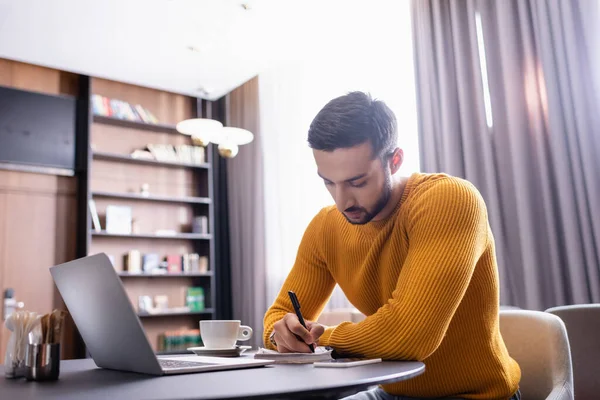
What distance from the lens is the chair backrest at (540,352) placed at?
129 centimetres

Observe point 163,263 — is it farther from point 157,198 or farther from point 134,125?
point 134,125

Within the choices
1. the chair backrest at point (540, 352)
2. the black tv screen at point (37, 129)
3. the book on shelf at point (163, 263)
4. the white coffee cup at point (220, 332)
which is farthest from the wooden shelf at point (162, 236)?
the chair backrest at point (540, 352)

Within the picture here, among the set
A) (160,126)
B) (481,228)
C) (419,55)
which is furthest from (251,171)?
(481,228)

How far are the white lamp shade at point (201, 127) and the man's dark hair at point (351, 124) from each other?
2728mm

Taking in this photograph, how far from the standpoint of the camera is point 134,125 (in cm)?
557

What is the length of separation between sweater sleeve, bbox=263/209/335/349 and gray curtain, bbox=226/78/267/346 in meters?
3.81

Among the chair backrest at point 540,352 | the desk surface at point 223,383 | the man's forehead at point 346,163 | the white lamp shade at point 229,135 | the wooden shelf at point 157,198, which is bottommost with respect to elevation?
the chair backrest at point 540,352

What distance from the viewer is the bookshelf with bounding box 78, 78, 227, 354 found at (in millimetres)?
5227

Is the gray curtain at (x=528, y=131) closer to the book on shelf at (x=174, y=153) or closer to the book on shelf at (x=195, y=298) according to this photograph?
the book on shelf at (x=174, y=153)

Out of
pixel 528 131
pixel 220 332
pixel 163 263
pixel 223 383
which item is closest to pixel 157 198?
pixel 163 263

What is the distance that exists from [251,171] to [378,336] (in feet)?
15.3

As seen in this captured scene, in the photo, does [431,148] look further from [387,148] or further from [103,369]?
[103,369]

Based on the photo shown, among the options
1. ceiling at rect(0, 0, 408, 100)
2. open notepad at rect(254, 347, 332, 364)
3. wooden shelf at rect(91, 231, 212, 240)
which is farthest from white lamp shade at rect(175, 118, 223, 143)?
open notepad at rect(254, 347, 332, 364)

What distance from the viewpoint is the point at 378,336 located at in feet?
3.40
